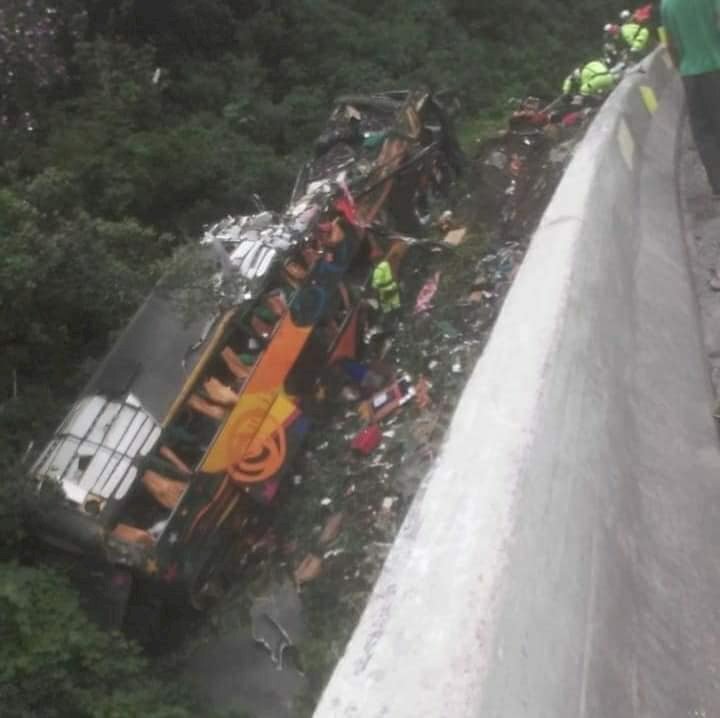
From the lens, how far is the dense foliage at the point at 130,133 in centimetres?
667

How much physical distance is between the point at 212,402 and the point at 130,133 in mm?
6154

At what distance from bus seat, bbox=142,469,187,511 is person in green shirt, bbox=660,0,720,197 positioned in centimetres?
413

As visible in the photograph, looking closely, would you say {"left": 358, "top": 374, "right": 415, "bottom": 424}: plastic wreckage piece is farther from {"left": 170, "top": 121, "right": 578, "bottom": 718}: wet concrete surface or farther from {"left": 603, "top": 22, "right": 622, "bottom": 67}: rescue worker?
{"left": 603, "top": 22, "right": 622, "bottom": 67}: rescue worker

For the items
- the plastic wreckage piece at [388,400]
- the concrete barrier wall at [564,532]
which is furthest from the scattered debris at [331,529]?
the concrete barrier wall at [564,532]

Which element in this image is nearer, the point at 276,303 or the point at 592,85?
the point at 276,303

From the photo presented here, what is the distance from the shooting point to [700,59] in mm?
4781

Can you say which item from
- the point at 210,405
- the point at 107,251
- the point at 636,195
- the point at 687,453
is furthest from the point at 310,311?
the point at 687,453

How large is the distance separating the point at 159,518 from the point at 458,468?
4884mm

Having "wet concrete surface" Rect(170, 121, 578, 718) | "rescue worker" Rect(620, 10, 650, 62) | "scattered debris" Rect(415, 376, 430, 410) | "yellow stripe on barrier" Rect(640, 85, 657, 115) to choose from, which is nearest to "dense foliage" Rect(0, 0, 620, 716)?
"wet concrete surface" Rect(170, 121, 578, 718)

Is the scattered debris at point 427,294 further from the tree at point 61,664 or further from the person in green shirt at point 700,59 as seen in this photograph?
the person in green shirt at point 700,59

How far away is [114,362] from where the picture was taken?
8016 mm

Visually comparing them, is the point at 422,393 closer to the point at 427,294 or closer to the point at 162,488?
the point at 427,294

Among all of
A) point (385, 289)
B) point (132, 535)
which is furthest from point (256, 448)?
point (385, 289)

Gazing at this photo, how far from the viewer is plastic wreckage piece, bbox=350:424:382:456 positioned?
841cm
